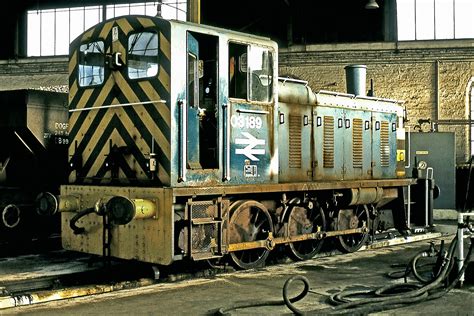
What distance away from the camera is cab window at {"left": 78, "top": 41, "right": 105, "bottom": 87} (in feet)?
27.2

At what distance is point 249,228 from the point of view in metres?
8.49

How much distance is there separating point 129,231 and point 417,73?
1660cm

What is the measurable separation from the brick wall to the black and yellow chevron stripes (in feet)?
48.5

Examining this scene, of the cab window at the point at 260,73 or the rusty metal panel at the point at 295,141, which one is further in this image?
the rusty metal panel at the point at 295,141

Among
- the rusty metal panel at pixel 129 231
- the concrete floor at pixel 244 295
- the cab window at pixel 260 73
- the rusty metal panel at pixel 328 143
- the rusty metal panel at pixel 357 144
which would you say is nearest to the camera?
the concrete floor at pixel 244 295

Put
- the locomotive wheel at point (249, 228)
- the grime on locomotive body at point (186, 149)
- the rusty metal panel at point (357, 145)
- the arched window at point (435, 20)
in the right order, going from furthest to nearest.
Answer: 1. the arched window at point (435, 20)
2. the rusty metal panel at point (357, 145)
3. the locomotive wheel at point (249, 228)
4. the grime on locomotive body at point (186, 149)

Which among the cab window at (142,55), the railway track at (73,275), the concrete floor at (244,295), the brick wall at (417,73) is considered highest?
the brick wall at (417,73)

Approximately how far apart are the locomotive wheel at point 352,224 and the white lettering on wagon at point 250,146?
2448mm

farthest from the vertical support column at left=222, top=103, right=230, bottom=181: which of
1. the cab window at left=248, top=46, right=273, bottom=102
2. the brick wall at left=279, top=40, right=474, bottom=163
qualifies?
the brick wall at left=279, top=40, right=474, bottom=163

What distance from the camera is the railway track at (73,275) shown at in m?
6.80

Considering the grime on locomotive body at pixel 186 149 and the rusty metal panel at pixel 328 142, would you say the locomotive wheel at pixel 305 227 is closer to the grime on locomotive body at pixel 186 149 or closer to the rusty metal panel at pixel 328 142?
the grime on locomotive body at pixel 186 149

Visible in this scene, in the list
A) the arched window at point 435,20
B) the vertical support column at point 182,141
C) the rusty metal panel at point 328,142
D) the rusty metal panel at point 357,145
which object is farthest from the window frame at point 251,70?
the arched window at point 435,20

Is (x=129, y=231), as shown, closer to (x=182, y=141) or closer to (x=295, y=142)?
(x=182, y=141)

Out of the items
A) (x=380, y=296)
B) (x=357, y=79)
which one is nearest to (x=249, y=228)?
(x=380, y=296)
